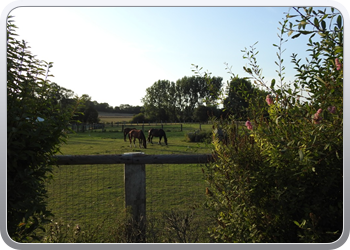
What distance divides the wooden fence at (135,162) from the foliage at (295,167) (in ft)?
3.02

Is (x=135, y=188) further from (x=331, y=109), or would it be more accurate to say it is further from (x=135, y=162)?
(x=331, y=109)

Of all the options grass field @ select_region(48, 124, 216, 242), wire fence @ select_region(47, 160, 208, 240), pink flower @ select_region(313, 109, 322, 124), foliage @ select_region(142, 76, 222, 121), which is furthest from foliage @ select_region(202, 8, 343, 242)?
foliage @ select_region(142, 76, 222, 121)

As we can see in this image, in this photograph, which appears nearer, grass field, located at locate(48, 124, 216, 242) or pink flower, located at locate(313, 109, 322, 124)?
pink flower, located at locate(313, 109, 322, 124)

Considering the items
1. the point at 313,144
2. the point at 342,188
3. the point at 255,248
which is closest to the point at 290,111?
the point at 313,144

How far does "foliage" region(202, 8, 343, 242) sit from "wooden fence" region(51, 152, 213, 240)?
922 millimetres

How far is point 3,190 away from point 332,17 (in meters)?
3.56

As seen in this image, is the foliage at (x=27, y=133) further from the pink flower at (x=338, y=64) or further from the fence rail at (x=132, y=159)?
the pink flower at (x=338, y=64)

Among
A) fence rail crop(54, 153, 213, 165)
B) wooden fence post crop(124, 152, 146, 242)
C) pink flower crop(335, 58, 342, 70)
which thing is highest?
pink flower crop(335, 58, 342, 70)

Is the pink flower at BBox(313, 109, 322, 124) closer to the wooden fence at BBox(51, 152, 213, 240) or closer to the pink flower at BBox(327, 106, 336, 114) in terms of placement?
the pink flower at BBox(327, 106, 336, 114)

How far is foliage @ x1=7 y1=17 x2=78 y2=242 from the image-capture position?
8.84 ft

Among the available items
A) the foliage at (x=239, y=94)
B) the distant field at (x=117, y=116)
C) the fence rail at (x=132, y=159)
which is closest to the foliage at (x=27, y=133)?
the fence rail at (x=132, y=159)

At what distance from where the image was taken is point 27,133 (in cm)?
265

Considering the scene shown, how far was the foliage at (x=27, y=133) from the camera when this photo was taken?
2.70 m
